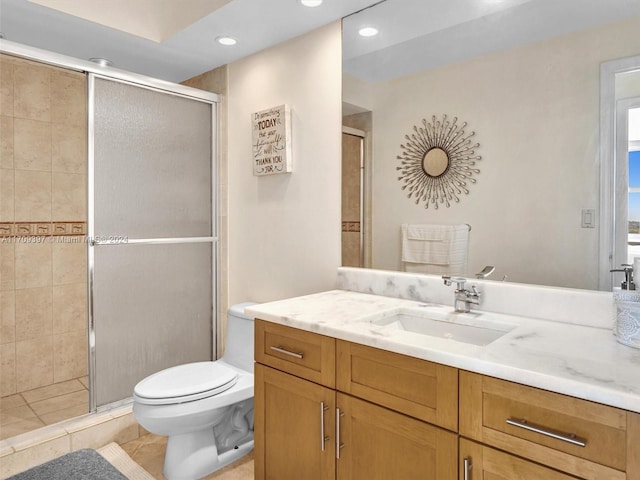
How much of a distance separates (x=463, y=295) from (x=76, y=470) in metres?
1.36

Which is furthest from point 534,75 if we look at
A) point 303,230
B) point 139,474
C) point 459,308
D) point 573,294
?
point 139,474

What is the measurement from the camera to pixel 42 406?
2.63m

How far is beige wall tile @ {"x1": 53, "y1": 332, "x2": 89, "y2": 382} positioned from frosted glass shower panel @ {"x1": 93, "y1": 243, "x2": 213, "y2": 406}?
0.90 meters

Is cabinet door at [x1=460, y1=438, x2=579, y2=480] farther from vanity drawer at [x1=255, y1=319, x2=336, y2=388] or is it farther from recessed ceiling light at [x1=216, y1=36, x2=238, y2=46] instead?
recessed ceiling light at [x1=216, y1=36, x2=238, y2=46]

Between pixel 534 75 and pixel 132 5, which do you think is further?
pixel 132 5

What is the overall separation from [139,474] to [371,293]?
1.39 metres

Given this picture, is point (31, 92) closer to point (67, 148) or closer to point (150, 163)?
point (67, 148)

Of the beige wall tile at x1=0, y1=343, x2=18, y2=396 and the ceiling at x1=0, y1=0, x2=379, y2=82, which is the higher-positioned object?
the ceiling at x1=0, y1=0, x2=379, y2=82

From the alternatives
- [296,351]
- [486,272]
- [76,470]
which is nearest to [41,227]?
[76,470]

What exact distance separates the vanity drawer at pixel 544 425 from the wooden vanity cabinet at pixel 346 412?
0.20ft

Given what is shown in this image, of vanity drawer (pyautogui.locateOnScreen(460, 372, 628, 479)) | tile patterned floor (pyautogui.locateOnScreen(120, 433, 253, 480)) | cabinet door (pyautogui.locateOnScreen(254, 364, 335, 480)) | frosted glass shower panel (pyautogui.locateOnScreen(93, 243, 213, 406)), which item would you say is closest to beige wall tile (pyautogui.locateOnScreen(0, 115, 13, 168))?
frosted glass shower panel (pyautogui.locateOnScreen(93, 243, 213, 406))

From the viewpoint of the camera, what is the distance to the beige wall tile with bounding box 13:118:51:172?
2.77m

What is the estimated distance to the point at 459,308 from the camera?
64.0 inches

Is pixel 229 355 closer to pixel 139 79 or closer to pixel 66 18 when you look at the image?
pixel 139 79
